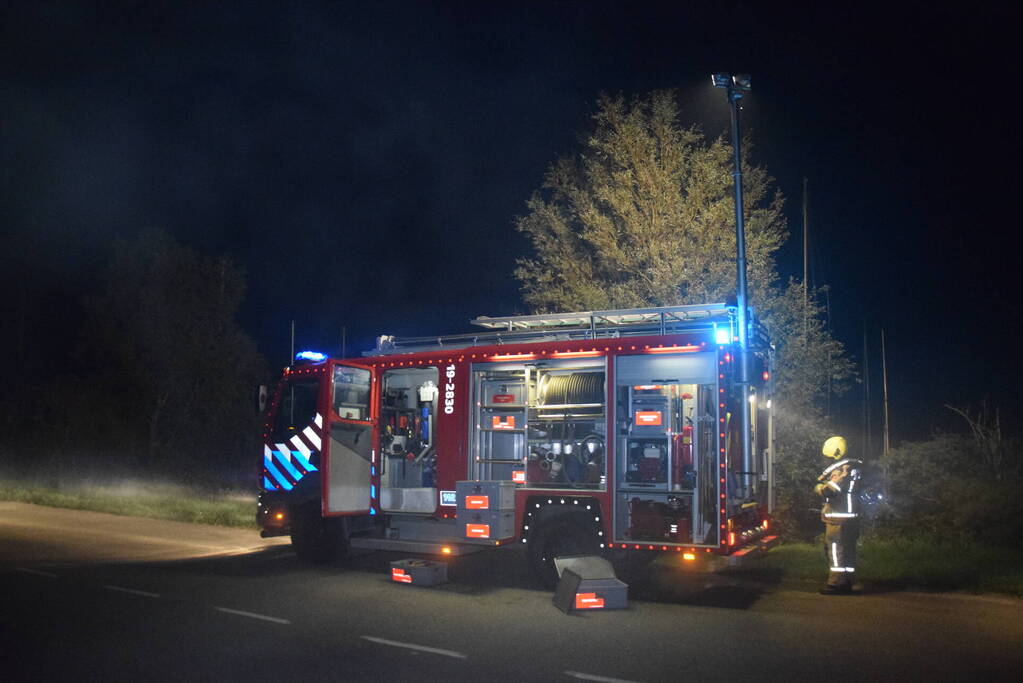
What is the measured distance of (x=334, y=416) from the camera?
455 inches

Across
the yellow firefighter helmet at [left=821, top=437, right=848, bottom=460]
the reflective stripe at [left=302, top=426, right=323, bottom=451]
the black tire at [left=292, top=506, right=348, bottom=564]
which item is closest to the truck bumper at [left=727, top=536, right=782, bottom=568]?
the yellow firefighter helmet at [left=821, top=437, right=848, bottom=460]

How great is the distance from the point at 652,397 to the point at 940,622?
143 inches

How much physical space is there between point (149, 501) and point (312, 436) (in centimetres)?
1201

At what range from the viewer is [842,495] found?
9.92m

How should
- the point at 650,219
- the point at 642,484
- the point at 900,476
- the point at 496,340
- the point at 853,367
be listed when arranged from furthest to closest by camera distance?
the point at 853,367 → the point at 650,219 → the point at 900,476 → the point at 496,340 → the point at 642,484

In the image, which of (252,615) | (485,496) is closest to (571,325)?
(485,496)

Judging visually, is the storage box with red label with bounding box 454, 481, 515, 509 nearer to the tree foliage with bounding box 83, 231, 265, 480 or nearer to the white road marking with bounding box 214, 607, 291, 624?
the white road marking with bounding box 214, 607, 291, 624

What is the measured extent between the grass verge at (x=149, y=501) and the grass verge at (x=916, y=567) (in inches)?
396

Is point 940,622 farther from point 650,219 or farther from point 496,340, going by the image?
point 650,219

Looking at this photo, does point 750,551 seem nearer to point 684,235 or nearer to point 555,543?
point 555,543

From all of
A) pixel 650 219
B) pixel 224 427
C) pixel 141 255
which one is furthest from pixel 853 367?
pixel 141 255

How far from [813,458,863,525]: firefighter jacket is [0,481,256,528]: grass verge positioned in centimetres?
1097

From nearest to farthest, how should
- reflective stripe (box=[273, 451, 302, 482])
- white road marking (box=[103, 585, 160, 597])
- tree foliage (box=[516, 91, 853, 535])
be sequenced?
1. white road marking (box=[103, 585, 160, 597])
2. reflective stripe (box=[273, 451, 302, 482])
3. tree foliage (box=[516, 91, 853, 535])

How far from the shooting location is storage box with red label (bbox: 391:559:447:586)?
10266 millimetres
